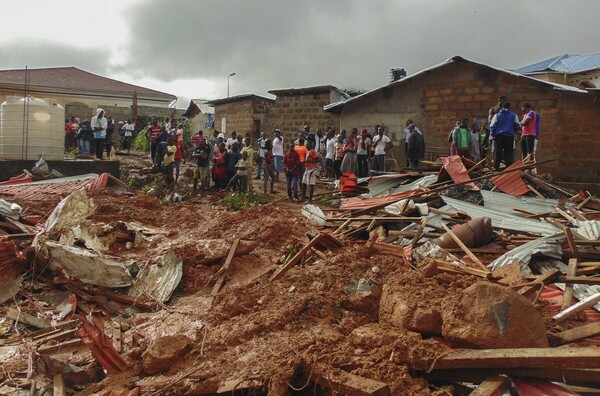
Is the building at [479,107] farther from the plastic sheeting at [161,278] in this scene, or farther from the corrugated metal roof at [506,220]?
the plastic sheeting at [161,278]

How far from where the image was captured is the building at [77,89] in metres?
32.7

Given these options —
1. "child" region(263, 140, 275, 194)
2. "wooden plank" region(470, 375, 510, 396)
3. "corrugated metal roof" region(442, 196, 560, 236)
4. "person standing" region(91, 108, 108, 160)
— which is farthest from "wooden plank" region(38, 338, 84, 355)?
"person standing" region(91, 108, 108, 160)

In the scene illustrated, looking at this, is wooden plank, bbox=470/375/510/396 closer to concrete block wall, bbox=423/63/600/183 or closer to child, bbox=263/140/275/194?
child, bbox=263/140/275/194

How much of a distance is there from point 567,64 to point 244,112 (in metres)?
16.8

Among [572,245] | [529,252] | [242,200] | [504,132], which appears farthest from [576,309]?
[242,200]

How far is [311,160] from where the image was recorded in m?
12.1

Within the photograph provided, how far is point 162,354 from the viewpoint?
13.1ft

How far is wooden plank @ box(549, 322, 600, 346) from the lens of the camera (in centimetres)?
343

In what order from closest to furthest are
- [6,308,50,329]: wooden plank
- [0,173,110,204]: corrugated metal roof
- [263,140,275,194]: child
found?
[6,308,50,329]: wooden plank → [0,173,110,204]: corrugated metal roof → [263,140,275,194]: child

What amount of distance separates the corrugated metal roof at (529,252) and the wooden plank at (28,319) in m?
4.95

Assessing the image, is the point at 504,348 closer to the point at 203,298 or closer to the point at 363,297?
the point at 363,297

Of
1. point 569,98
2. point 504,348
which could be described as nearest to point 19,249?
point 504,348

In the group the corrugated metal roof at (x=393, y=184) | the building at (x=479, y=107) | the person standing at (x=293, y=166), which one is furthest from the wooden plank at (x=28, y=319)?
A: the building at (x=479, y=107)

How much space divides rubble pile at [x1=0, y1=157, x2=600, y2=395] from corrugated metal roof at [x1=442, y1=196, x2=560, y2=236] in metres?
0.04
